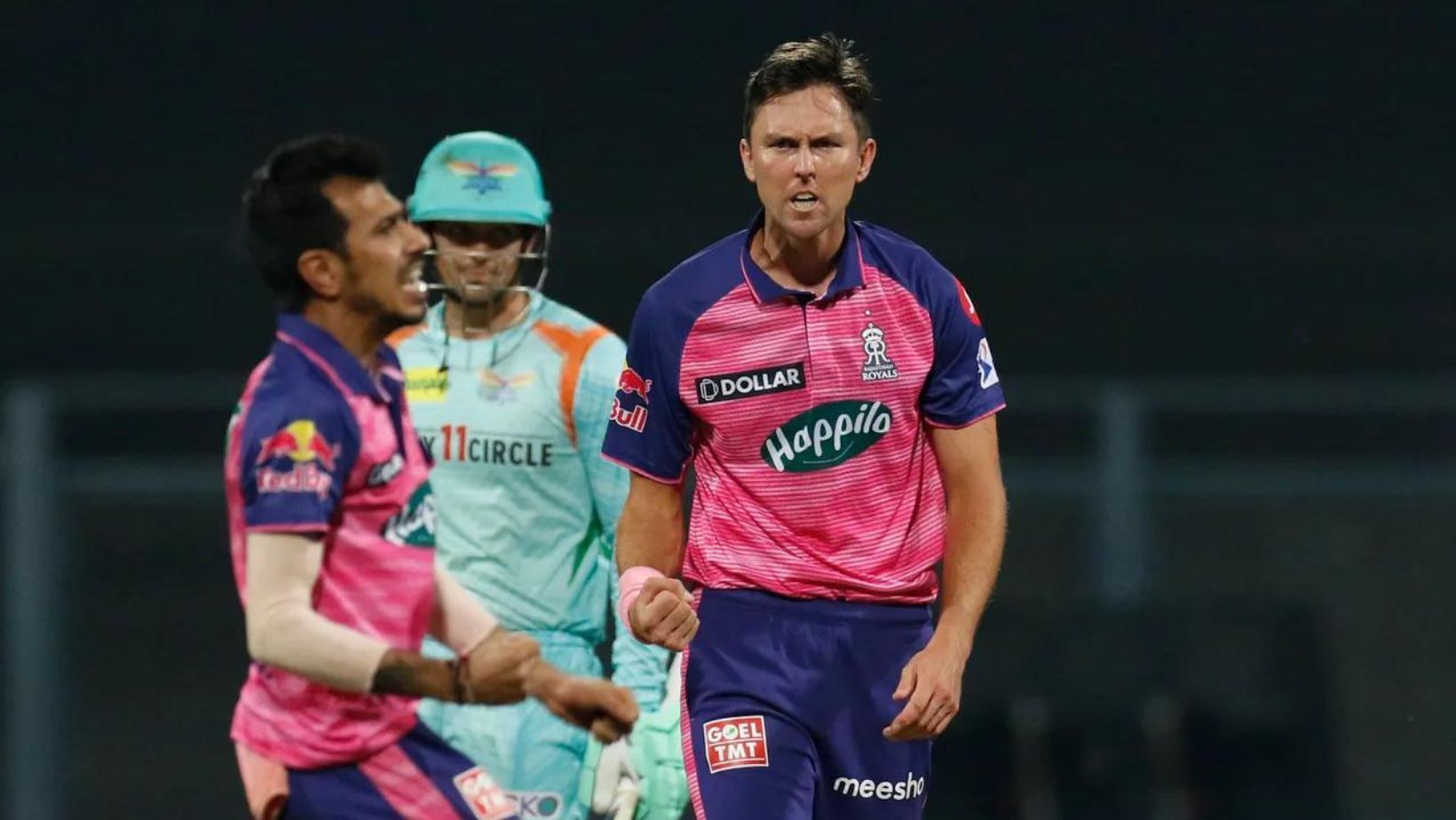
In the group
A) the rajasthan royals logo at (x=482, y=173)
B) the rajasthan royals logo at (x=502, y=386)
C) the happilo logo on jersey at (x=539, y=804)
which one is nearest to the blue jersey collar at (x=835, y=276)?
the rajasthan royals logo at (x=502, y=386)

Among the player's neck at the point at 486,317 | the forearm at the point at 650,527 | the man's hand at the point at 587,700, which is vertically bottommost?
the man's hand at the point at 587,700

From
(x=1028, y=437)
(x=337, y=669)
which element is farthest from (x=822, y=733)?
(x=1028, y=437)

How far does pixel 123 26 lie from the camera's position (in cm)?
1480

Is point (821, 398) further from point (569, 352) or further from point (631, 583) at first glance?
point (569, 352)

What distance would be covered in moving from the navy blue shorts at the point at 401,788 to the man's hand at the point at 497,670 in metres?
0.21

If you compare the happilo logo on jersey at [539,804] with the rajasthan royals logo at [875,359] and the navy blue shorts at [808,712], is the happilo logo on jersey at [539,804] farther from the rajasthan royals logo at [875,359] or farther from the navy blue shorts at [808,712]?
the rajasthan royals logo at [875,359]

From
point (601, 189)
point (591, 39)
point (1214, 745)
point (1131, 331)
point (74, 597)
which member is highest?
point (591, 39)

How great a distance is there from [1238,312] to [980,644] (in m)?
5.40

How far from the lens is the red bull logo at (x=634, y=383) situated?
15.6 feet

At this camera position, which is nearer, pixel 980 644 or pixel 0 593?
pixel 980 644

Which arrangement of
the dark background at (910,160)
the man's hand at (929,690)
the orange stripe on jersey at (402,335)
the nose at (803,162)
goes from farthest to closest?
the dark background at (910,160), the orange stripe on jersey at (402,335), the nose at (803,162), the man's hand at (929,690)

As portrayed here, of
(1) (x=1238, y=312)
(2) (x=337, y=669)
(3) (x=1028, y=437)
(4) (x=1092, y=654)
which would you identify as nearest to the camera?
(2) (x=337, y=669)

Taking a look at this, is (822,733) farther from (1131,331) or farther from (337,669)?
(1131,331)

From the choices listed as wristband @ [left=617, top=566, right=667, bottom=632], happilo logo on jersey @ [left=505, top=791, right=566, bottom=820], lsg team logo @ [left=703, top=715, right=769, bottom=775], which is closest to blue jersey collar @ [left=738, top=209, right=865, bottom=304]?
wristband @ [left=617, top=566, right=667, bottom=632]
